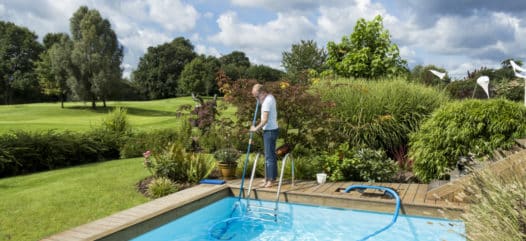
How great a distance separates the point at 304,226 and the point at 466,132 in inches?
108

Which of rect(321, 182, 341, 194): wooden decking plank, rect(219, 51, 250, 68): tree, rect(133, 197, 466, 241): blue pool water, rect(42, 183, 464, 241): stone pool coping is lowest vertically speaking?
rect(133, 197, 466, 241): blue pool water

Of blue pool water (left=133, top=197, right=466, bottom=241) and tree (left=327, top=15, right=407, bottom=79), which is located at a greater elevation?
tree (left=327, top=15, right=407, bottom=79)

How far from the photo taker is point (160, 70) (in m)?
45.8

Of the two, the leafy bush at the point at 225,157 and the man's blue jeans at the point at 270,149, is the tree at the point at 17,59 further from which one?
the man's blue jeans at the point at 270,149

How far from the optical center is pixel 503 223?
218cm

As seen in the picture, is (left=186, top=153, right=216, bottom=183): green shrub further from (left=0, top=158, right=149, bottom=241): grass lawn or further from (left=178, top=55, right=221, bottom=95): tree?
(left=178, top=55, right=221, bottom=95): tree

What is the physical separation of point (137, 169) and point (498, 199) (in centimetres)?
605

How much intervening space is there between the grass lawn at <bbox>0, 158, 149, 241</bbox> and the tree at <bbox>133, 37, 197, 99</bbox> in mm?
39928

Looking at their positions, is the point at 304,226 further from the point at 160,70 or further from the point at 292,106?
the point at 160,70

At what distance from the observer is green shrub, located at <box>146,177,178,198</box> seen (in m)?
5.24

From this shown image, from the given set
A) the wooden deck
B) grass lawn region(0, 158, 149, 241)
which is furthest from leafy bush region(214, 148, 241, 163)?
grass lawn region(0, 158, 149, 241)

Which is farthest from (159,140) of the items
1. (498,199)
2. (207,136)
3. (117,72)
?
(117,72)

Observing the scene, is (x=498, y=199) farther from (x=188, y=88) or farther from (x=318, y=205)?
(x=188, y=88)

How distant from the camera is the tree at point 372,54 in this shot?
1252cm
